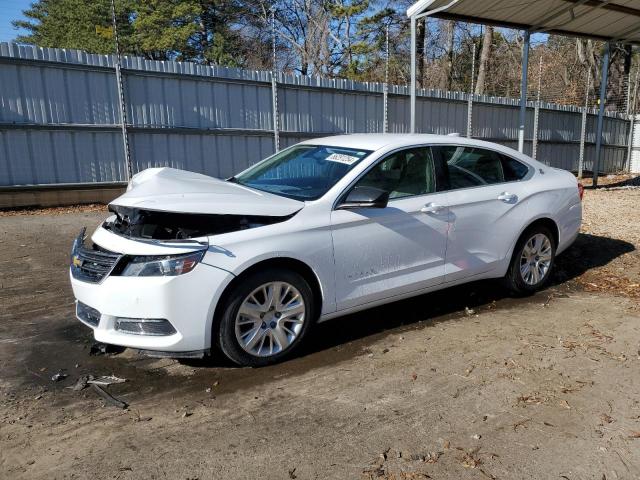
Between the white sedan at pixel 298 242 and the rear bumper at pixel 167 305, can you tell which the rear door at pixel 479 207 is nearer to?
the white sedan at pixel 298 242

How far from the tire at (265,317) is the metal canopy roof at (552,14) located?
7982 mm

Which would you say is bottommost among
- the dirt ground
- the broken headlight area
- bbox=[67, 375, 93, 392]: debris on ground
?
the dirt ground

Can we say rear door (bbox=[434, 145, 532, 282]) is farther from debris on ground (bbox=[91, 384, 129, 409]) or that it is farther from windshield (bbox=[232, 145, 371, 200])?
debris on ground (bbox=[91, 384, 129, 409])

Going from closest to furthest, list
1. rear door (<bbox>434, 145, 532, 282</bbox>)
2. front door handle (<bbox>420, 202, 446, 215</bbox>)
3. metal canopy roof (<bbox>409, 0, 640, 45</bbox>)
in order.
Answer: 1. front door handle (<bbox>420, 202, 446, 215</bbox>)
2. rear door (<bbox>434, 145, 532, 282</bbox>)
3. metal canopy roof (<bbox>409, 0, 640, 45</bbox>)

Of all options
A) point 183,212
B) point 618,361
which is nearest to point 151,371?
point 183,212

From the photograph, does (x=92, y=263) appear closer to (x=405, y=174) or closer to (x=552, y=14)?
(x=405, y=174)

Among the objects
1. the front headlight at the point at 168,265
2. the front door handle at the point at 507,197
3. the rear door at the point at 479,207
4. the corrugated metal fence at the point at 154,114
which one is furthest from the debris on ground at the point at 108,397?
the corrugated metal fence at the point at 154,114

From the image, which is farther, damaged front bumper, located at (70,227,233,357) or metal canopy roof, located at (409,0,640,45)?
metal canopy roof, located at (409,0,640,45)

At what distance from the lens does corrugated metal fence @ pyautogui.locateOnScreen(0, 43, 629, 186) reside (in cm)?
959

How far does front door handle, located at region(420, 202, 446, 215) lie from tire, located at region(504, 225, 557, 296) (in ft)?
3.83

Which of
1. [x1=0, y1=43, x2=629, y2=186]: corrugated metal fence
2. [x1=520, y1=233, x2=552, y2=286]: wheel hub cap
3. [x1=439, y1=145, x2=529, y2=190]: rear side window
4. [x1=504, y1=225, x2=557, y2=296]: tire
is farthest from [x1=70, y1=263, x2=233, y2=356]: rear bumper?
[x1=0, y1=43, x2=629, y2=186]: corrugated metal fence

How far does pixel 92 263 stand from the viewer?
3.67 metres

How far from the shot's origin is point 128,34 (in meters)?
31.5

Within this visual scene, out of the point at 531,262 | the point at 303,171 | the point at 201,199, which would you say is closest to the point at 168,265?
the point at 201,199
